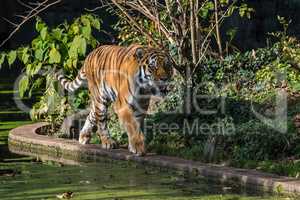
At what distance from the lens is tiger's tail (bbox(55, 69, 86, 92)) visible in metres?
12.9

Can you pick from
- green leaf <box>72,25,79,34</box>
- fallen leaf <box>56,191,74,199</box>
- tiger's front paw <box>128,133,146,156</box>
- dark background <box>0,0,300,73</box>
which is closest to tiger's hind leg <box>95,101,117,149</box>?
tiger's front paw <box>128,133,146,156</box>

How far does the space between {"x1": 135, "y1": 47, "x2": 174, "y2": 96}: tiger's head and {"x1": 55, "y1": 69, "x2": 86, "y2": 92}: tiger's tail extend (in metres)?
1.69

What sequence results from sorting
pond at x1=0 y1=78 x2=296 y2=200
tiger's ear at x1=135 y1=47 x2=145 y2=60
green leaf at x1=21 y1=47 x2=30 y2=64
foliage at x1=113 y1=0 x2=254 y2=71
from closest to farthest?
pond at x1=0 y1=78 x2=296 y2=200
tiger's ear at x1=135 y1=47 x2=145 y2=60
foliage at x1=113 y1=0 x2=254 y2=71
green leaf at x1=21 y1=47 x2=30 y2=64

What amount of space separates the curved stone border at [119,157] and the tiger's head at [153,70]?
2.83ft

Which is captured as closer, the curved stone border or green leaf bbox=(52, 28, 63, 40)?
the curved stone border

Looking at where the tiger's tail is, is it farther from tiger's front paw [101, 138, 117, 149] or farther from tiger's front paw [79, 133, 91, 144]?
tiger's front paw [101, 138, 117, 149]

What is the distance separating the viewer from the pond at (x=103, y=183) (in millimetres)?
9109

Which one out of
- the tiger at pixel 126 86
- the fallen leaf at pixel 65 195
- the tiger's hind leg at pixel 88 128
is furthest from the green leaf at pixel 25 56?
the fallen leaf at pixel 65 195

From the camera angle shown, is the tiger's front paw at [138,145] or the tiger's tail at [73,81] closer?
the tiger's front paw at [138,145]

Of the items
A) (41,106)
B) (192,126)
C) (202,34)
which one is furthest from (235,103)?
(41,106)

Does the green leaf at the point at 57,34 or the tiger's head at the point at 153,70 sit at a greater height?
the green leaf at the point at 57,34

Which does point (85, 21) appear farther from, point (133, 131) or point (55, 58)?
point (133, 131)

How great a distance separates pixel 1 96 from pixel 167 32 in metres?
7.93

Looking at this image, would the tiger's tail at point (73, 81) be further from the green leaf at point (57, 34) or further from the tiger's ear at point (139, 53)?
the tiger's ear at point (139, 53)
